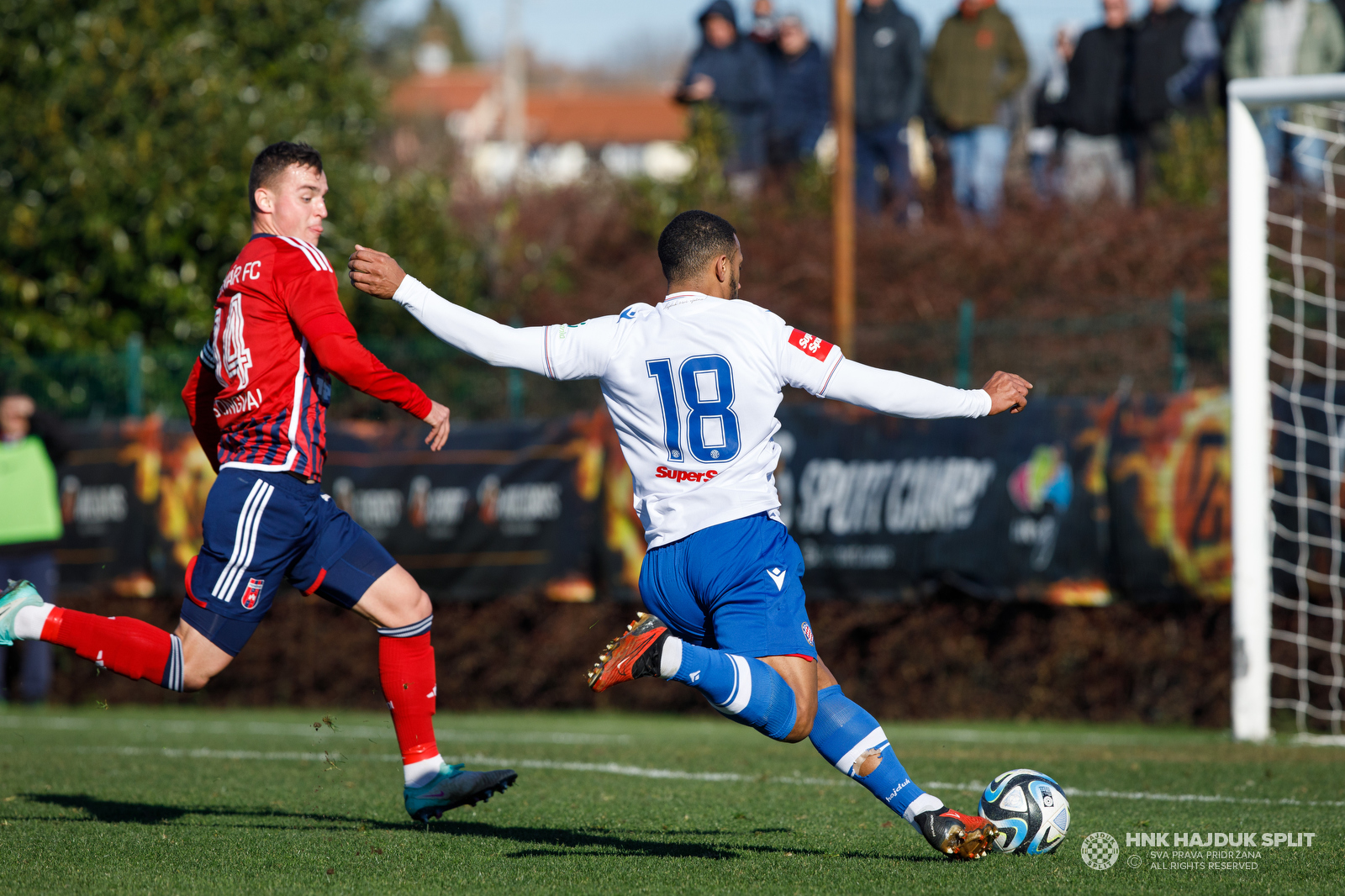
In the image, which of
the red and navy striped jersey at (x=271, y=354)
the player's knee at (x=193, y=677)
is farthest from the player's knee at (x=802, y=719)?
the player's knee at (x=193, y=677)

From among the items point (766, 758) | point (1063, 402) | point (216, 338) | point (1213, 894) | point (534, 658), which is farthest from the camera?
point (534, 658)

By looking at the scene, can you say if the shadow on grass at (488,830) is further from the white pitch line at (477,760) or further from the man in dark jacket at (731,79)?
the man in dark jacket at (731,79)

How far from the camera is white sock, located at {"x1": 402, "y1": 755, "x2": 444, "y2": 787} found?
609cm

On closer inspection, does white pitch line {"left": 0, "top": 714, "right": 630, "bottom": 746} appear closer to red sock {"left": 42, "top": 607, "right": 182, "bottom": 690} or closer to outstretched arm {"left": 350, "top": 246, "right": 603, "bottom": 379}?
red sock {"left": 42, "top": 607, "right": 182, "bottom": 690}

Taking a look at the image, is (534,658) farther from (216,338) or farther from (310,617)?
(216,338)

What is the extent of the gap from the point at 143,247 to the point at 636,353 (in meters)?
12.8

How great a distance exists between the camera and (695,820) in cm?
627

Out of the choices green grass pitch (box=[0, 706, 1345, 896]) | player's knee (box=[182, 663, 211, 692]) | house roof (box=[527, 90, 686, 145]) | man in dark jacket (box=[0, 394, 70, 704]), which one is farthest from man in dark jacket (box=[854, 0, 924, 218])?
house roof (box=[527, 90, 686, 145])

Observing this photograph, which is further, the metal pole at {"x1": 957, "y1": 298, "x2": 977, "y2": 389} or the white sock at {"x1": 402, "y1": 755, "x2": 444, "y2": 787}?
the metal pole at {"x1": 957, "y1": 298, "x2": 977, "y2": 389}

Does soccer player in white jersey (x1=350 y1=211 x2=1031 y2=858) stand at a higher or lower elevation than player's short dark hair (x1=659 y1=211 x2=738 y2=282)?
lower

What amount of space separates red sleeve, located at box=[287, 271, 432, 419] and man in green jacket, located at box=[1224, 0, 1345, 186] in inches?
416

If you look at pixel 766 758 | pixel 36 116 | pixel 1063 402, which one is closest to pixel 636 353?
pixel 766 758

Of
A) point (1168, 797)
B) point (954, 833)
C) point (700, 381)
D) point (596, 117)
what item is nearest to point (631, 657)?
point (700, 381)

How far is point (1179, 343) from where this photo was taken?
11.9 metres
